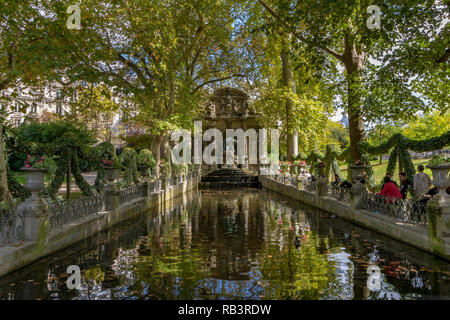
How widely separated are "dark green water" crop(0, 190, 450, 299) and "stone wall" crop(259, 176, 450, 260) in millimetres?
245

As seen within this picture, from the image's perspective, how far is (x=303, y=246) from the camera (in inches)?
366

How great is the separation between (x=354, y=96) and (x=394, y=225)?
8442 mm

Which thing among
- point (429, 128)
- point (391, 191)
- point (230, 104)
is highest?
point (230, 104)

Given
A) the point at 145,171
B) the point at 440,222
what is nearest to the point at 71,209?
the point at 440,222

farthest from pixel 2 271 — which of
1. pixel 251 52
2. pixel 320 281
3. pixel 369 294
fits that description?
pixel 251 52

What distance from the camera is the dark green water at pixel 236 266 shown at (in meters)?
5.92

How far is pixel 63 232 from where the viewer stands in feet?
29.9

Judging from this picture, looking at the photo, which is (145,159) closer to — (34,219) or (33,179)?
(33,179)

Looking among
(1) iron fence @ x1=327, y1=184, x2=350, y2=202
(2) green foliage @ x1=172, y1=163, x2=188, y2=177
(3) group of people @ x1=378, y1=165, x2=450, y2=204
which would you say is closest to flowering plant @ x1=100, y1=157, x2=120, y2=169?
(1) iron fence @ x1=327, y1=184, x2=350, y2=202

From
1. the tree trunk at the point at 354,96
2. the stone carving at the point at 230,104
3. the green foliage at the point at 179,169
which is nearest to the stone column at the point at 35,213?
the tree trunk at the point at 354,96

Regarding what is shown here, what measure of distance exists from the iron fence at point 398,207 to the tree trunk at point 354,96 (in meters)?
5.51

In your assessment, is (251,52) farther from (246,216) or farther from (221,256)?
(221,256)

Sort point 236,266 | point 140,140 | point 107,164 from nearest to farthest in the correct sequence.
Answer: point 236,266 → point 107,164 → point 140,140

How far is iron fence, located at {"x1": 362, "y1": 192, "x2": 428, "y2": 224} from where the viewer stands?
9.03m
